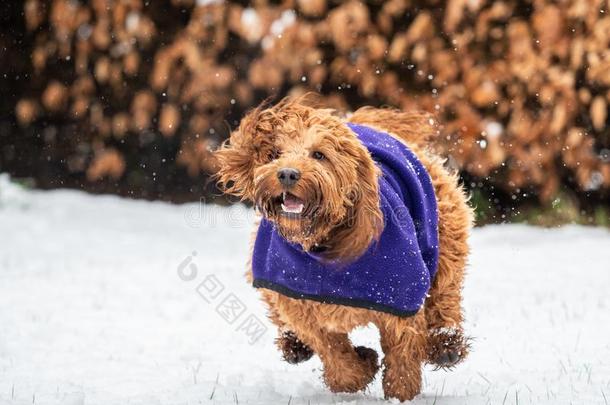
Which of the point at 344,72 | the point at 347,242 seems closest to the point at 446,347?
the point at 347,242

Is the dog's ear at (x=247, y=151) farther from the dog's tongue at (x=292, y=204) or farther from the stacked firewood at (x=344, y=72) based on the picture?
the stacked firewood at (x=344, y=72)

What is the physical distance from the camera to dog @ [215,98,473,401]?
2.94m

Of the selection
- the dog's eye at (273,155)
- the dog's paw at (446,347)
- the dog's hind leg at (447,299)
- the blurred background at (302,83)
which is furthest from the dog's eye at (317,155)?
the blurred background at (302,83)

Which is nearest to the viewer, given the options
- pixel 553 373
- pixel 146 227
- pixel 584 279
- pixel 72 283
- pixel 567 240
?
pixel 553 373

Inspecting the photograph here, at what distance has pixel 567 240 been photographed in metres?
7.11

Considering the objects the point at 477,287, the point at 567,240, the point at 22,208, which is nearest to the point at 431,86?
the point at 567,240

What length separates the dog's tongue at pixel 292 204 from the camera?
2873 millimetres

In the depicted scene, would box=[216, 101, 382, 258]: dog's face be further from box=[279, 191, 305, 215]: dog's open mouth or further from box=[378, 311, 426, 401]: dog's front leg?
box=[378, 311, 426, 401]: dog's front leg

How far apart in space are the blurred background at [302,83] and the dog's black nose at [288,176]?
11.9 ft

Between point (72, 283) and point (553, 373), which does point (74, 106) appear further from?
point (553, 373)

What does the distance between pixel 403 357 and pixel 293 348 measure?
66 cm

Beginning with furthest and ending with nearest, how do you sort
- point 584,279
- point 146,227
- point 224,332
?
point 146,227 → point 584,279 → point 224,332

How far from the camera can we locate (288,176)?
2.79 m

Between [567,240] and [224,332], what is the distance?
3392 mm
